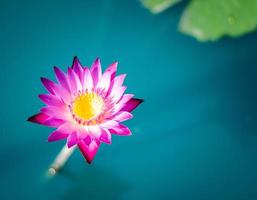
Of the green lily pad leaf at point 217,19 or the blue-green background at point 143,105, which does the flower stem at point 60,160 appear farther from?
the green lily pad leaf at point 217,19

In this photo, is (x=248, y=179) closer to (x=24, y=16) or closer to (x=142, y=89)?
(x=142, y=89)

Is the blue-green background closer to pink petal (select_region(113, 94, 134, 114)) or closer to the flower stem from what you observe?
the flower stem

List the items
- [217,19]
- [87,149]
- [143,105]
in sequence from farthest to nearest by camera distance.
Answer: [217,19], [143,105], [87,149]

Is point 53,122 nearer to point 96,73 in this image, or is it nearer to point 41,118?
point 41,118

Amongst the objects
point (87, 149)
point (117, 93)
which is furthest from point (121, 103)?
point (87, 149)

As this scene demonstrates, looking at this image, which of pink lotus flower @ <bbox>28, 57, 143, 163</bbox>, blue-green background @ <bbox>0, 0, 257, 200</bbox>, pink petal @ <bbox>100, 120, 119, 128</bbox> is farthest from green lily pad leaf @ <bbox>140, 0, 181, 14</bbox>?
pink petal @ <bbox>100, 120, 119, 128</bbox>

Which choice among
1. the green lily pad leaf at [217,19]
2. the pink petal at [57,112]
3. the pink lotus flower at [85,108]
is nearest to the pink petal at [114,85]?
the pink lotus flower at [85,108]

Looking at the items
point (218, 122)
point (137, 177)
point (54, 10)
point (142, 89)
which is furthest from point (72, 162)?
point (54, 10)

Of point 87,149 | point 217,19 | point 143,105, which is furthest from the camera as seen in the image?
point 217,19
